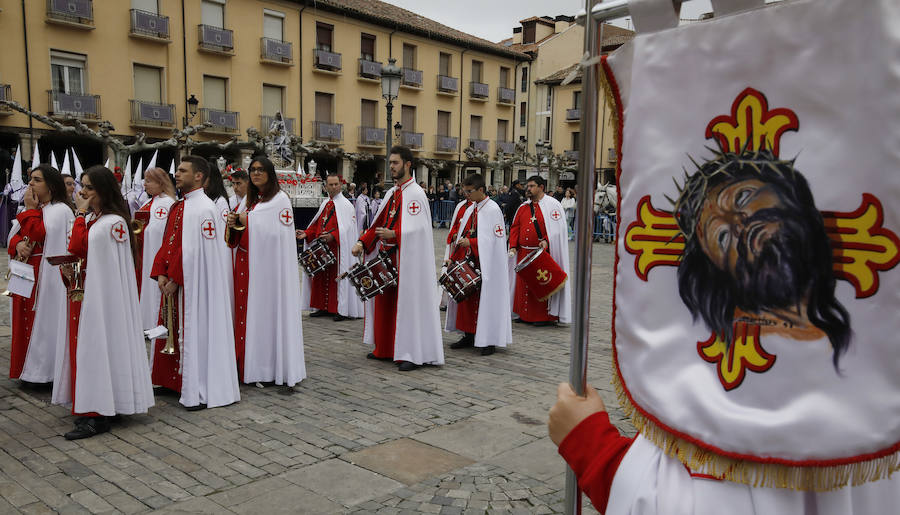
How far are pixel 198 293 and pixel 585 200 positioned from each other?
14.3 feet

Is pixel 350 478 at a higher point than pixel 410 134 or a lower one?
lower

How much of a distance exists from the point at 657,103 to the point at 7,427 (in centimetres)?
516

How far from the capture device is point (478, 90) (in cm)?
3862

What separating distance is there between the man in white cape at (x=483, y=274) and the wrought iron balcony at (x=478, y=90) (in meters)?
32.1

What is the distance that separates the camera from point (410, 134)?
1374 inches

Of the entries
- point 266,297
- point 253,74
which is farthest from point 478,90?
point 266,297

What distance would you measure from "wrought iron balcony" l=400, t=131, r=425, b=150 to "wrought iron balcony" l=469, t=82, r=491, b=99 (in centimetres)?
505

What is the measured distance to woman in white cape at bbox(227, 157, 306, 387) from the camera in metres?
5.74

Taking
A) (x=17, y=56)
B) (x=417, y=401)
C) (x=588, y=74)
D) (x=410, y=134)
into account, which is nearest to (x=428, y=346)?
(x=417, y=401)

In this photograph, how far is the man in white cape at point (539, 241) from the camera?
8.83 metres

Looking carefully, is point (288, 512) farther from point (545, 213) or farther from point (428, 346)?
point (545, 213)

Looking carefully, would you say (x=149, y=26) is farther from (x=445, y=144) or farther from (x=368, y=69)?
(x=445, y=144)

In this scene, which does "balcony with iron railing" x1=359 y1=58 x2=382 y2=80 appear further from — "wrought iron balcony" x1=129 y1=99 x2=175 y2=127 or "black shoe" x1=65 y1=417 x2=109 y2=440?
"black shoe" x1=65 y1=417 x2=109 y2=440

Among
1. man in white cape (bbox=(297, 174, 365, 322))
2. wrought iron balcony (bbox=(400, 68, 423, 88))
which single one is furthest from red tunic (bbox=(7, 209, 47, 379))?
wrought iron balcony (bbox=(400, 68, 423, 88))
